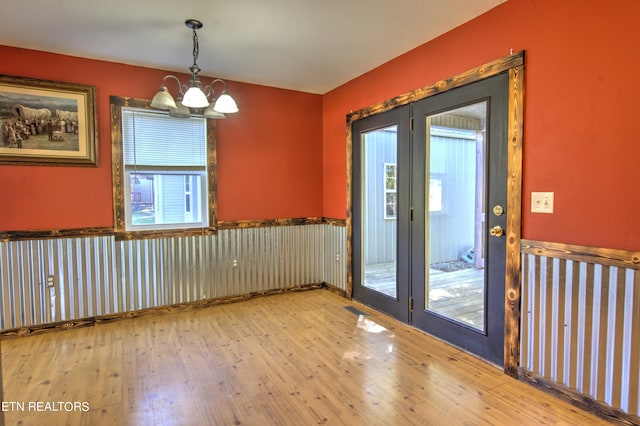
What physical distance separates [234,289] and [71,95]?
8.87ft

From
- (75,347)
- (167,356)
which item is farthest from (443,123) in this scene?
(75,347)

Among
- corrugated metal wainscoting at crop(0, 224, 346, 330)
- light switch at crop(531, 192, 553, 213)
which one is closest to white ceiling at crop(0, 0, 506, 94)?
light switch at crop(531, 192, 553, 213)

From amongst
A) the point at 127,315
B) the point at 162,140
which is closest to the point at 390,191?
the point at 162,140

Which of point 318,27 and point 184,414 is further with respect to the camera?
point 318,27

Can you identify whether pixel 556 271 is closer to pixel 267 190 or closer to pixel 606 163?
pixel 606 163

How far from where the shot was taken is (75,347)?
121 inches

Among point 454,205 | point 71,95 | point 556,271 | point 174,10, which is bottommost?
point 556,271

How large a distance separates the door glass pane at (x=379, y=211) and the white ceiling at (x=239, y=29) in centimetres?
87

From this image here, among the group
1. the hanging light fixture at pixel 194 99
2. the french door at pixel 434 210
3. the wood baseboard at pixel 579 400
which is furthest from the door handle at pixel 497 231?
the hanging light fixture at pixel 194 99

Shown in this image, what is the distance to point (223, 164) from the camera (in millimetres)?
4297

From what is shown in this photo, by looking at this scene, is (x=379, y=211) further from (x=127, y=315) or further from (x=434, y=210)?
(x=127, y=315)

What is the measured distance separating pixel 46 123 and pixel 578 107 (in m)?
4.45

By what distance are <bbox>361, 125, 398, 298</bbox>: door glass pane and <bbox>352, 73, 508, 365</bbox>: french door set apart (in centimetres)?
1

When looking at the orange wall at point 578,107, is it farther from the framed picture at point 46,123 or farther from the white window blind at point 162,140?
the framed picture at point 46,123
